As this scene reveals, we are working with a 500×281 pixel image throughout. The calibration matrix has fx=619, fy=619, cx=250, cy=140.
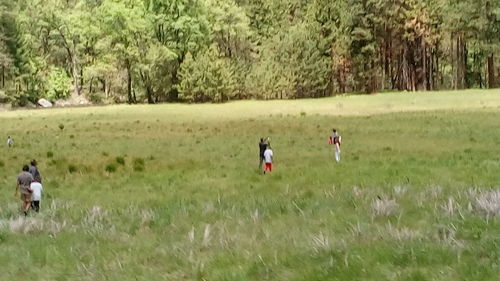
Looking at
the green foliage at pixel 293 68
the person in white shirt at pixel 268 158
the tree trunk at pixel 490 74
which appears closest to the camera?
the person in white shirt at pixel 268 158

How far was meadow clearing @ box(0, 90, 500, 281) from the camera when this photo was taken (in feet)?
29.4

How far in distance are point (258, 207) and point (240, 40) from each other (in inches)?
4005

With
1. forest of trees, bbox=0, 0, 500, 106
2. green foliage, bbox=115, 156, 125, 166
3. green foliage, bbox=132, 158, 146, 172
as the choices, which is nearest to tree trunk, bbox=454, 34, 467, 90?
forest of trees, bbox=0, 0, 500, 106

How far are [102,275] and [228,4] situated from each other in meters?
103

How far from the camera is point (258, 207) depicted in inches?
575

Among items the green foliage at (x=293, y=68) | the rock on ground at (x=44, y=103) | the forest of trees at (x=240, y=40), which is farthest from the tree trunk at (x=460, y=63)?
the rock on ground at (x=44, y=103)

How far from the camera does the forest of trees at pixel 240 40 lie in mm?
96188

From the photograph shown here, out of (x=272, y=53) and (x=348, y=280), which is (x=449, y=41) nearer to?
(x=272, y=53)

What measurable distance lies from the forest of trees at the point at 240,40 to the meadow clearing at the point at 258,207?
5305 centimetres

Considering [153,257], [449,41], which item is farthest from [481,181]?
[449,41]

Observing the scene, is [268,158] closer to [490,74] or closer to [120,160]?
[120,160]

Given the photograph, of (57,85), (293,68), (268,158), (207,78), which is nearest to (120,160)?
(268,158)

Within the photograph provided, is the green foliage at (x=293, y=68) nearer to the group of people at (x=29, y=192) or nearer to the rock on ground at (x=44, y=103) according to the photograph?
the rock on ground at (x=44, y=103)

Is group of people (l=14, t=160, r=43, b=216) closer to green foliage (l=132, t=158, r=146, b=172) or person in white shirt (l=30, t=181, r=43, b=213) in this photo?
person in white shirt (l=30, t=181, r=43, b=213)
